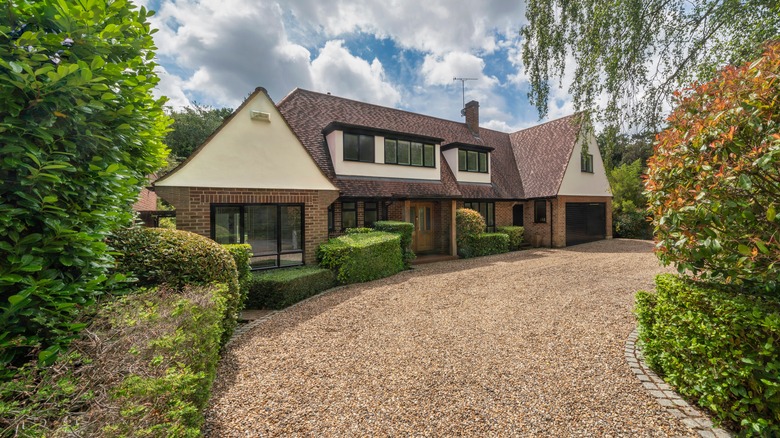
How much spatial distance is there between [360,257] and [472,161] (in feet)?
33.6

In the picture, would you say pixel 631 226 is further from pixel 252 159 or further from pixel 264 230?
pixel 252 159

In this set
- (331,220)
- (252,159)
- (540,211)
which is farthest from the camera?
(540,211)

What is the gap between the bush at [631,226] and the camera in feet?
65.4

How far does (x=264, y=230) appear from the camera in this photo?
9.09m

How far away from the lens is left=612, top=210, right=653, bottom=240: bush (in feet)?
65.4

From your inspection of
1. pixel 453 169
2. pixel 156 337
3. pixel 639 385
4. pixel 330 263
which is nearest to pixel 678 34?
pixel 639 385

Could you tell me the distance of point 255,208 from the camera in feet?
29.6

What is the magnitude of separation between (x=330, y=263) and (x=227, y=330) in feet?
13.8

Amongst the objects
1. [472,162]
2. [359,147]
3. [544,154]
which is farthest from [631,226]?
[359,147]

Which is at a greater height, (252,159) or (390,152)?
(390,152)

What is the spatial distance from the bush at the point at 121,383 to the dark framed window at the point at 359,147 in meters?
10.0

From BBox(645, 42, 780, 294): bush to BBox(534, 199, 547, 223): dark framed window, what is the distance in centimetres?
1479

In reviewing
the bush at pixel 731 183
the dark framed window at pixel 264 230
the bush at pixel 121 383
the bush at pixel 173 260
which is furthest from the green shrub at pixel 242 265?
the bush at pixel 731 183

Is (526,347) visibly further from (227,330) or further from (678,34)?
(678,34)
